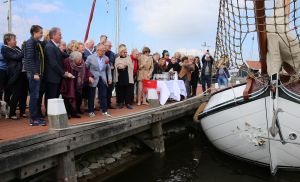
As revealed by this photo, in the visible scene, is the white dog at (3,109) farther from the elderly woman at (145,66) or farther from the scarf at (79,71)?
the elderly woman at (145,66)

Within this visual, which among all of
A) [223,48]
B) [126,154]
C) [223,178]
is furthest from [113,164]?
[223,48]

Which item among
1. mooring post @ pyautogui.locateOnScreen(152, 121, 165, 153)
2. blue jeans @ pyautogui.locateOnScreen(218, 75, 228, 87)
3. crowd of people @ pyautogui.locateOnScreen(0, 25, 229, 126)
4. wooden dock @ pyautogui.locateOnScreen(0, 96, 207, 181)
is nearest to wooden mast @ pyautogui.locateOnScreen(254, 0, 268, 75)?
crowd of people @ pyautogui.locateOnScreen(0, 25, 229, 126)

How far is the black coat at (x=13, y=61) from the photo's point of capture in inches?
224

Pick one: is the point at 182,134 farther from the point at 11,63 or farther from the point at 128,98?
the point at 11,63

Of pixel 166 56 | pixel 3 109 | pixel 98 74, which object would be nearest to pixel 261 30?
pixel 98 74

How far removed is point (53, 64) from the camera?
542 centimetres

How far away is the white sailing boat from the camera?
18.4 feet

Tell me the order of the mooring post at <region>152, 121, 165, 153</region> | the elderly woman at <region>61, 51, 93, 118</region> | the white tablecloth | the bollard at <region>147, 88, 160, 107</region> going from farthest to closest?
1. the white tablecloth
2. the bollard at <region>147, 88, 160, 107</region>
3. the mooring post at <region>152, 121, 165, 153</region>
4. the elderly woman at <region>61, 51, 93, 118</region>

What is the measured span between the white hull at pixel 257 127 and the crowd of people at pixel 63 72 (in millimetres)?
1274

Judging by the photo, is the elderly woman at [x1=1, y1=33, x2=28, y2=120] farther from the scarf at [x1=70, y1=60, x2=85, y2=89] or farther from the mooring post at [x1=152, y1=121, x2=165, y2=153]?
the mooring post at [x1=152, y1=121, x2=165, y2=153]

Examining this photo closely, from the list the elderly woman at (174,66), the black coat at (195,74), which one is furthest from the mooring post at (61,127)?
the black coat at (195,74)

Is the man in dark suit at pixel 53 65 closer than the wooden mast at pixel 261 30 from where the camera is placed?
No

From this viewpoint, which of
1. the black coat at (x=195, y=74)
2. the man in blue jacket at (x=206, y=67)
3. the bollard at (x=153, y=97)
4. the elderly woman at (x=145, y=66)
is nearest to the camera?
the bollard at (x=153, y=97)

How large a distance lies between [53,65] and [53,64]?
17 mm
